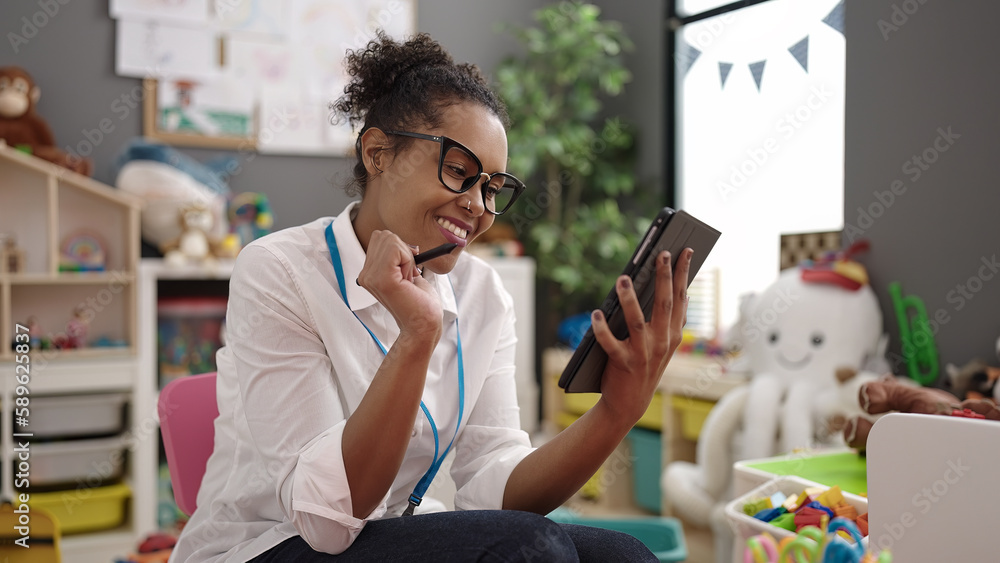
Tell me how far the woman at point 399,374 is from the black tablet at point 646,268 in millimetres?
20

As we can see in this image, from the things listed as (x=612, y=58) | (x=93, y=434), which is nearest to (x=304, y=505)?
(x=93, y=434)

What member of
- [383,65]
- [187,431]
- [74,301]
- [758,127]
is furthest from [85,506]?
[758,127]

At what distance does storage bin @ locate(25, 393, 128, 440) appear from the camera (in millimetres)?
2350

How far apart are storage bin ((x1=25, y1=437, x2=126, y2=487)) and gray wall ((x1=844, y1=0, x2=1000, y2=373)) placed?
228 cm

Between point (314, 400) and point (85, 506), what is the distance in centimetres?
189

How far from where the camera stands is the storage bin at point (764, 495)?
3.75ft

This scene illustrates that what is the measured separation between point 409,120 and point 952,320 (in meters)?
→ 1.47

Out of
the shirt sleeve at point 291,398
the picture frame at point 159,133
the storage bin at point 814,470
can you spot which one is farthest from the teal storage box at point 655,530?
the picture frame at point 159,133

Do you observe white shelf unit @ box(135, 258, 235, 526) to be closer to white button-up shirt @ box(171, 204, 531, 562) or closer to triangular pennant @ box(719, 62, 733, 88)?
white button-up shirt @ box(171, 204, 531, 562)

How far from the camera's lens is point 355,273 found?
42.4 inches

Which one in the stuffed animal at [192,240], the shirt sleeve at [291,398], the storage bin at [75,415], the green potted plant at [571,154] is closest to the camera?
the shirt sleeve at [291,398]

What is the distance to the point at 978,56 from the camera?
177 centimetres

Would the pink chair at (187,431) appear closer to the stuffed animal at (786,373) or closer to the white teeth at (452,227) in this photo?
the white teeth at (452,227)

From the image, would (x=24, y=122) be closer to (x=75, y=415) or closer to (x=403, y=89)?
(x=75, y=415)
